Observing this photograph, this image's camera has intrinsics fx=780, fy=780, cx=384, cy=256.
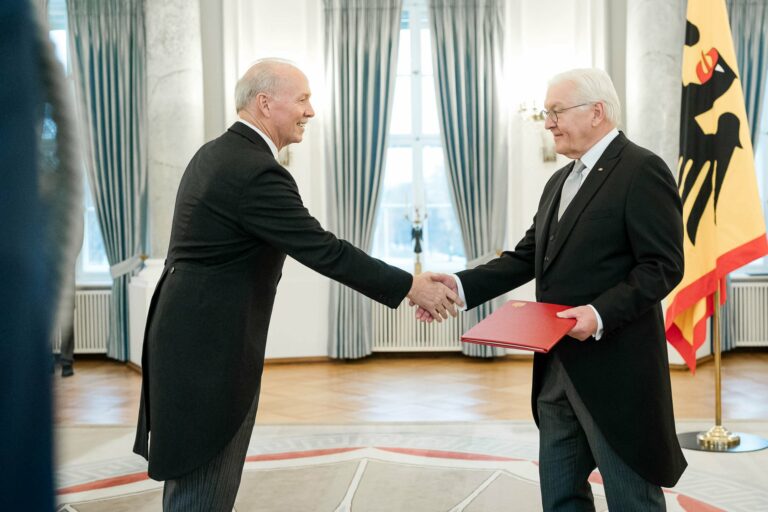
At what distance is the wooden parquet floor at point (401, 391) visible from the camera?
5609 mm

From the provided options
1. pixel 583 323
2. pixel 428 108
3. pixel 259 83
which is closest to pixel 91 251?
pixel 428 108

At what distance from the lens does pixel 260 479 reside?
415 centimetres

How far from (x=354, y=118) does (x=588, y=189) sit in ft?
19.3

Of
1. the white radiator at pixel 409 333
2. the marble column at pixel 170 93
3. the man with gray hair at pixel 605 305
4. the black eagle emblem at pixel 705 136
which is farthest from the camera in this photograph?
the white radiator at pixel 409 333

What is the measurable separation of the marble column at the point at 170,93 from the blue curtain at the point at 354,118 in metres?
1.36

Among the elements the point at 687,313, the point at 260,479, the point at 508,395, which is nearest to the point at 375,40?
the point at 508,395

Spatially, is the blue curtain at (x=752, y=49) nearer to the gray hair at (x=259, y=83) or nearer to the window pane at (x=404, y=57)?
the window pane at (x=404, y=57)

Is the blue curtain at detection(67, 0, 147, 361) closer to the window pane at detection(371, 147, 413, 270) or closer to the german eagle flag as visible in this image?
the window pane at detection(371, 147, 413, 270)

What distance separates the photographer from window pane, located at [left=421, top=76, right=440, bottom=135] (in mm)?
8477

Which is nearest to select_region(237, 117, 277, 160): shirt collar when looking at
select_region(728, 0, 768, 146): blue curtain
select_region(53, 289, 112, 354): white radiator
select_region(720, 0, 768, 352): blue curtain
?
select_region(53, 289, 112, 354): white radiator

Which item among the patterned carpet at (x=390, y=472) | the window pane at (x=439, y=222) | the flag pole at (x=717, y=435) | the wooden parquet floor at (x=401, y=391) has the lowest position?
the wooden parquet floor at (x=401, y=391)

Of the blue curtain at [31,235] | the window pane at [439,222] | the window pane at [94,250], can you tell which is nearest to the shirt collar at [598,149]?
the blue curtain at [31,235]

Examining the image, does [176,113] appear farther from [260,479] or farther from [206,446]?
[206,446]

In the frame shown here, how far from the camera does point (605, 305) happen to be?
2139 mm
